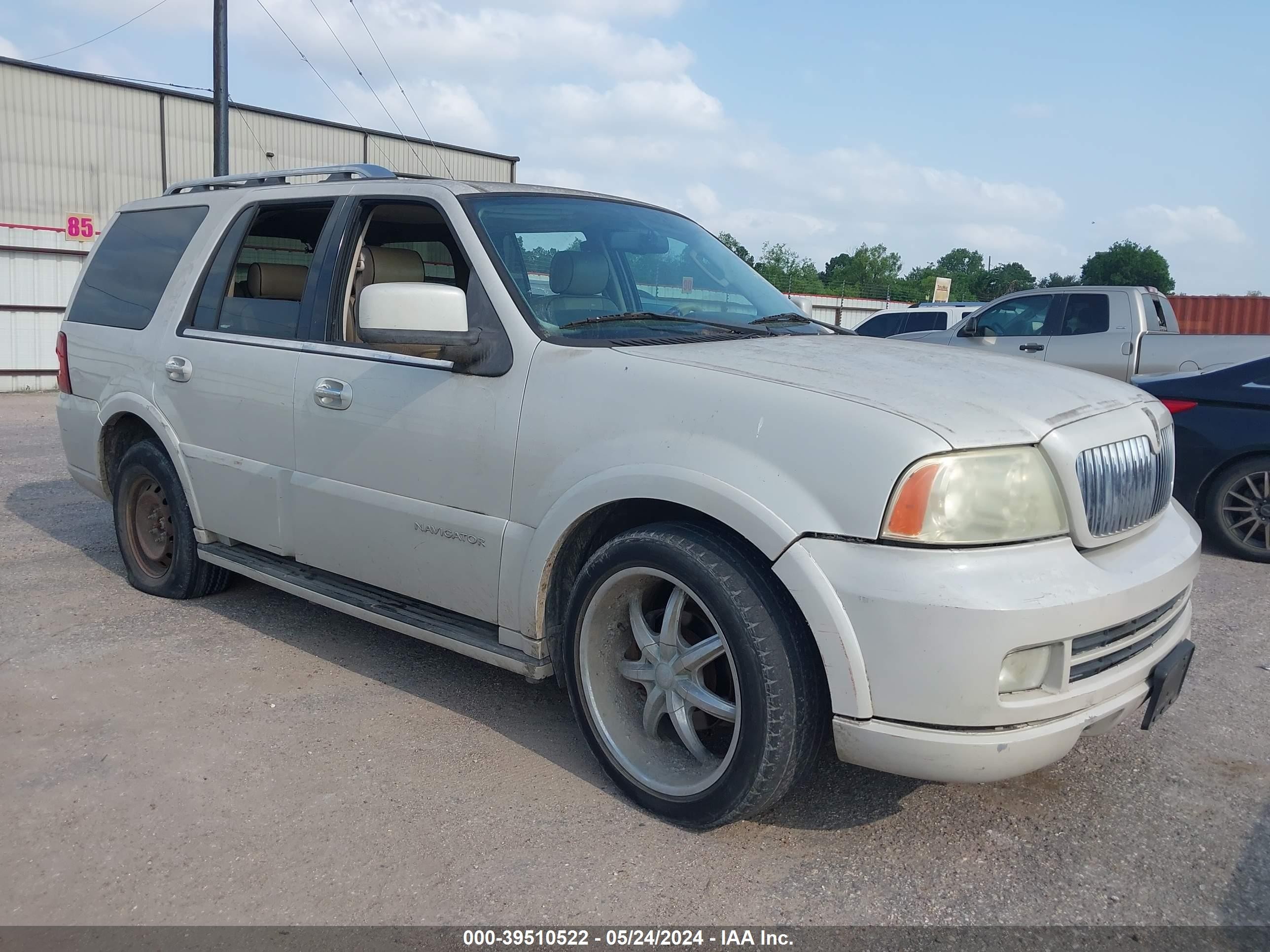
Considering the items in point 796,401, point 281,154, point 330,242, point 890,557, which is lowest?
point 890,557

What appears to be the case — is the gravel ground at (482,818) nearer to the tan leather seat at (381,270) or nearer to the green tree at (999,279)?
the tan leather seat at (381,270)

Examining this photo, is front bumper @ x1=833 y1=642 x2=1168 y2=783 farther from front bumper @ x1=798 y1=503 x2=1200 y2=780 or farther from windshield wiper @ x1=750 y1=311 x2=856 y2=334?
windshield wiper @ x1=750 y1=311 x2=856 y2=334

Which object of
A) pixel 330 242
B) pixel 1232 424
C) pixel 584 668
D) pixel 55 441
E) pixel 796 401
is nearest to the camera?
pixel 796 401

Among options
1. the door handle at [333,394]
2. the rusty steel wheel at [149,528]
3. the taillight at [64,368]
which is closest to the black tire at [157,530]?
the rusty steel wheel at [149,528]

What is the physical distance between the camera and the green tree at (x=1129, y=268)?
95188 mm

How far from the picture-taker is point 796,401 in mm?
2766

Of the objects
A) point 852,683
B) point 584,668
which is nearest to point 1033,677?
point 852,683

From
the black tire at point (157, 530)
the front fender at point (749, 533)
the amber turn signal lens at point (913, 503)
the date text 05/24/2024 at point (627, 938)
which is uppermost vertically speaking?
the amber turn signal lens at point (913, 503)

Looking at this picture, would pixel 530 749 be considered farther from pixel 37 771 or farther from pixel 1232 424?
pixel 1232 424

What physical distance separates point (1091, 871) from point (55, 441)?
10356 millimetres

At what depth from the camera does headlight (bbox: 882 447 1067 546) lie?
8.34 feet

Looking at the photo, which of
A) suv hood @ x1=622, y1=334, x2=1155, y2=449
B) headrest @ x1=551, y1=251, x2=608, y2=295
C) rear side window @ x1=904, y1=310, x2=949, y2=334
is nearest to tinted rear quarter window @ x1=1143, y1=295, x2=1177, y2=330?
rear side window @ x1=904, y1=310, x2=949, y2=334

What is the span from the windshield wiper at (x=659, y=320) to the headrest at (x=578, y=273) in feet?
0.55

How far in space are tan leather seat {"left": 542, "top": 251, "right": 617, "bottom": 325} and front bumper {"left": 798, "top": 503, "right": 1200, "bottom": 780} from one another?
1342 millimetres
